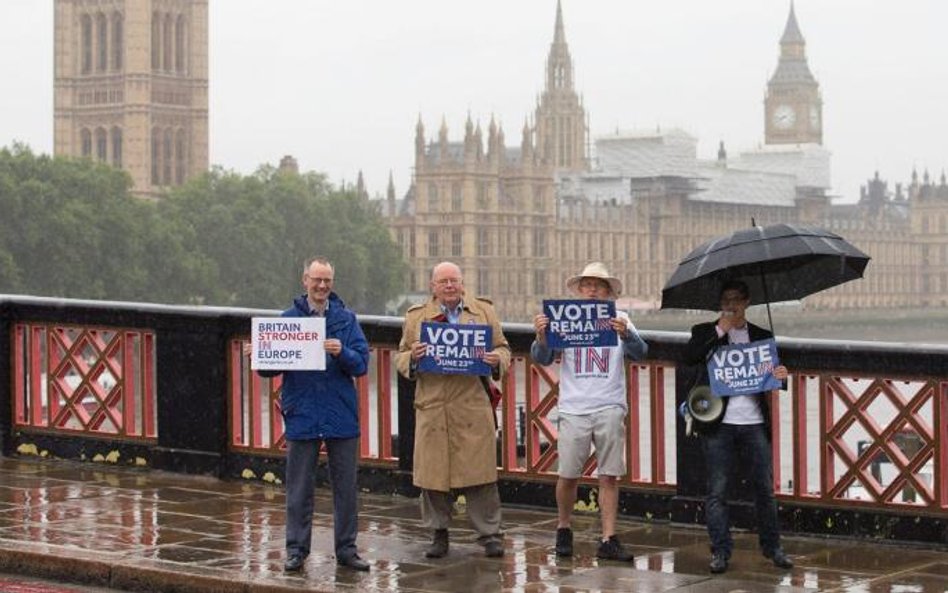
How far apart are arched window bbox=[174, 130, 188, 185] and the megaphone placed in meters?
131

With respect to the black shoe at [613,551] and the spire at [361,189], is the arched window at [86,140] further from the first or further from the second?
the black shoe at [613,551]

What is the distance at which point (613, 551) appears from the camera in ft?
30.9

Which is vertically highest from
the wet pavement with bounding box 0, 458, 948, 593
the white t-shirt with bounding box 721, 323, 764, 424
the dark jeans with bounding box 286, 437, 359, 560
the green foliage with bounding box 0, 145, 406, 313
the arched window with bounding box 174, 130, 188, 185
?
the arched window with bounding box 174, 130, 188, 185

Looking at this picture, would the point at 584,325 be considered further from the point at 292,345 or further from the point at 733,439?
the point at 292,345

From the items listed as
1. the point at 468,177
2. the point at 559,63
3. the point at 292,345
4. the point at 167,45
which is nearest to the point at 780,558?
the point at 292,345

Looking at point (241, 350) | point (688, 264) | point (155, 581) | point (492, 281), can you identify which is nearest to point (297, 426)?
point (155, 581)

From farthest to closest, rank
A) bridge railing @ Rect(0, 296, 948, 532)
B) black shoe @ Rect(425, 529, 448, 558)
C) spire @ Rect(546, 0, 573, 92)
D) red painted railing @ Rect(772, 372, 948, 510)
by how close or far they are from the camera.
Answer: spire @ Rect(546, 0, 573, 92) → bridge railing @ Rect(0, 296, 948, 532) → red painted railing @ Rect(772, 372, 948, 510) → black shoe @ Rect(425, 529, 448, 558)

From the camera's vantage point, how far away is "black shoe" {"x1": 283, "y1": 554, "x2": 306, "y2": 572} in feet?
30.2

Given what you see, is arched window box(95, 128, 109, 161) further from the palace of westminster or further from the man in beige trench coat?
the man in beige trench coat

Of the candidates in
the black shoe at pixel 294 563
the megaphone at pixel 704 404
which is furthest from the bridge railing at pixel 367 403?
the black shoe at pixel 294 563

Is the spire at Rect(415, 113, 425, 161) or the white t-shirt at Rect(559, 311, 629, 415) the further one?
the spire at Rect(415, 113, 425, 161)

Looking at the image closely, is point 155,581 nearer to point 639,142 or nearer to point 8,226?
point 8,226

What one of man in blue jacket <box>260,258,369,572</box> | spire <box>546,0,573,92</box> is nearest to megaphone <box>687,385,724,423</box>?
man in blue jacket <box>260,258,369,572</box>

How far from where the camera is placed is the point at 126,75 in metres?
136
